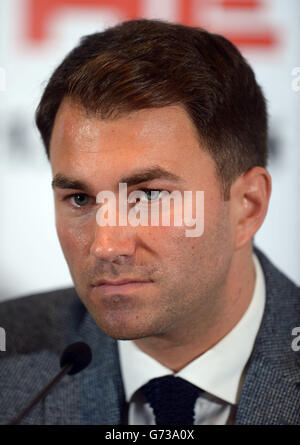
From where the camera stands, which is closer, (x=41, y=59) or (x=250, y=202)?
(x=250, y=202)

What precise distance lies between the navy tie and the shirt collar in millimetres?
15

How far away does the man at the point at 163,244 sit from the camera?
1199 millimetres

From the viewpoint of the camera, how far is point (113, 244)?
1159 millimetres

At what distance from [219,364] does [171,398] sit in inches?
5.2

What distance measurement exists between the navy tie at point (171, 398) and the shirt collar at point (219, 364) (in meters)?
0.02

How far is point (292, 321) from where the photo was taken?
1.41 m

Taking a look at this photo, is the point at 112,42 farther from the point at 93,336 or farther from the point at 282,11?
the point at 282,11

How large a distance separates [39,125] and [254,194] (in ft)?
1.75

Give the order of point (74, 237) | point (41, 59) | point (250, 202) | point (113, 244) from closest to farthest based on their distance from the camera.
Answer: point (113, 244), point (74, 237), point (250, 202), point (41, 59)

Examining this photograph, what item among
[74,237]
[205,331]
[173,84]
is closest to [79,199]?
[74,237]

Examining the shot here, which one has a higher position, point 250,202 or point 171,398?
point 250,202

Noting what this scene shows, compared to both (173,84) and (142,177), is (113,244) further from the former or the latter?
(173,84)

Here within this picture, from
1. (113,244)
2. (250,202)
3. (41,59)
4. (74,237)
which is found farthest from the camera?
(41,59)
